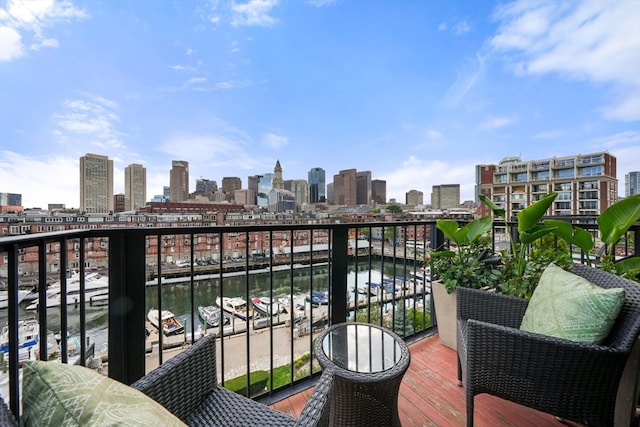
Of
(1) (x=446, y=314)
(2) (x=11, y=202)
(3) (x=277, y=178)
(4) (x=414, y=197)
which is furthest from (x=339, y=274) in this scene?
(3) (x=277, y=178)

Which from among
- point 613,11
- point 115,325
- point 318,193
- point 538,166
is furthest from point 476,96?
point 538,166

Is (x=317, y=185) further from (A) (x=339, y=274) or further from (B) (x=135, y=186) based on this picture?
(A) (x=339, y=274)

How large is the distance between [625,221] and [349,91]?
12.0 m

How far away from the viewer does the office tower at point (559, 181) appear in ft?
98.4

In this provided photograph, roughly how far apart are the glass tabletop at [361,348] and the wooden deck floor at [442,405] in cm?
52

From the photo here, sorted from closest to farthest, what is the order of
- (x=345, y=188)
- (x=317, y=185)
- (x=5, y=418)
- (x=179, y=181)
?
1. (x=5, y=418)
2. (x=179, y=181)
3. (x=345, y=188)
4. (x=317, y=185)

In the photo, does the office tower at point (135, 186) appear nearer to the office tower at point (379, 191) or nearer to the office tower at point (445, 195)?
the office tower at point (379, 191)

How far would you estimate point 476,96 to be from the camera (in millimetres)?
8188

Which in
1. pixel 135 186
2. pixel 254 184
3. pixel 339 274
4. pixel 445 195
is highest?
pixel 254 184

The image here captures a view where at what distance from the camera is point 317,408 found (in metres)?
0.66

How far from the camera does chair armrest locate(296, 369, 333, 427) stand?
0.62 metres

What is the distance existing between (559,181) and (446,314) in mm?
41004

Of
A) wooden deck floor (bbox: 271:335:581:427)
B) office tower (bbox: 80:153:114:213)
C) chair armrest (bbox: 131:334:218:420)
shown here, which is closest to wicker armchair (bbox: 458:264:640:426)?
wooden deck floor (bbox: 271:335:581:427)

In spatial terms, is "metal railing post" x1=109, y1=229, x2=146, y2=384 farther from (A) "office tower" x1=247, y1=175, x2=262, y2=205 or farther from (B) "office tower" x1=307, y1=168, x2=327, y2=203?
(B) "office tower" x1=307, y1=168, x2=327, y2=203
